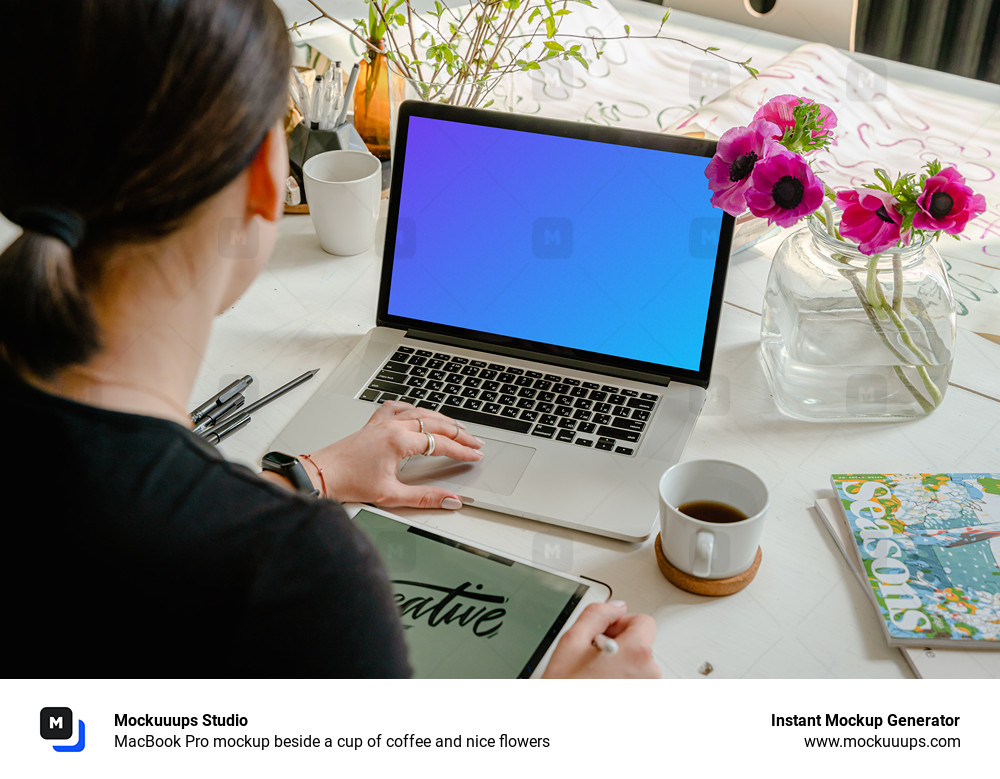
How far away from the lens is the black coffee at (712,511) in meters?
0.74

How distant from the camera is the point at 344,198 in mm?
1179

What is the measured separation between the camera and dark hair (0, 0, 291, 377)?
1.43ft

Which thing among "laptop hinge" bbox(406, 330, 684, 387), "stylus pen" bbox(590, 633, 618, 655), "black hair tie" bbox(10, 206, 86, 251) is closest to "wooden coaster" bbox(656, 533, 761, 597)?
"stylus pen" bbox(590, 633, 618, 655)

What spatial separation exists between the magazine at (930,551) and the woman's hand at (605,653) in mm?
197

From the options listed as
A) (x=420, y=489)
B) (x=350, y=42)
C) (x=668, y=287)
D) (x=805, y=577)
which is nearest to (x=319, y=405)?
(x=420, y=489)

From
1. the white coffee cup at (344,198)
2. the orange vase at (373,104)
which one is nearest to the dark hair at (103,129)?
the white coffee cup at (344,198)

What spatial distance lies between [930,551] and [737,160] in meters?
0.38

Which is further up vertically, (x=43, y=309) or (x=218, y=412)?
(x=43, y=309)

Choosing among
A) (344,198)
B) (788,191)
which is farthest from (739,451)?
(344,198)

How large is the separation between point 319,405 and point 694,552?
1.44 feet

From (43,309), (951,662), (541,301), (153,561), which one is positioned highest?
(43,309)

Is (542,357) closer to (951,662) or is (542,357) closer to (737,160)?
(737,160)
